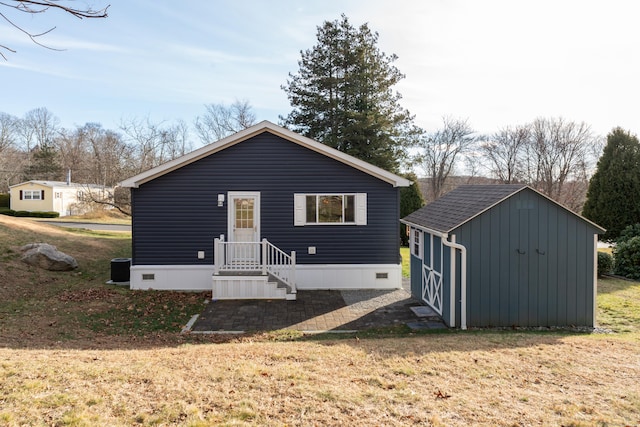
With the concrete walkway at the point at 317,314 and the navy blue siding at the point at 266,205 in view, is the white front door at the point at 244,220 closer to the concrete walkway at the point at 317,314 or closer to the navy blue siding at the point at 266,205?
the navy blue siding at the point at 266,205

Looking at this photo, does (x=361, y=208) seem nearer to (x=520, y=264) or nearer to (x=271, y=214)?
(x=271, y=214)

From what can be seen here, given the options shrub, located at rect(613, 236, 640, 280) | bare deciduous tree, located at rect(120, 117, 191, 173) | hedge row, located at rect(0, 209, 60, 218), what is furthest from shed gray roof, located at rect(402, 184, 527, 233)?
hedge row, located at rect(0, 209, 60, 218)

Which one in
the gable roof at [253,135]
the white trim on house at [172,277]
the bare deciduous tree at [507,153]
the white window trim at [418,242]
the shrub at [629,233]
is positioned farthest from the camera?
the bare deciduous tree at [507,153]

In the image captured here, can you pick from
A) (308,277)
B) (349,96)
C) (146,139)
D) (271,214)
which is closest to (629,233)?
(308,277)

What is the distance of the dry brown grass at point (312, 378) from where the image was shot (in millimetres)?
4434

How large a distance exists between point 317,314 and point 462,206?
4182mm

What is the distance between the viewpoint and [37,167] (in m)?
51.2

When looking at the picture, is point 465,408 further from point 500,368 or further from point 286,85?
point 286,85

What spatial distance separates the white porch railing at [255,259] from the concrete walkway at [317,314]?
2.64 feet

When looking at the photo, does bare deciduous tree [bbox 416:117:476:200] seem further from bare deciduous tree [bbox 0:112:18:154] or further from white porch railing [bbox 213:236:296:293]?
bare deciduous tree [bbox 0:112:18:154]

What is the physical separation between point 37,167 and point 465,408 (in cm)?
5804

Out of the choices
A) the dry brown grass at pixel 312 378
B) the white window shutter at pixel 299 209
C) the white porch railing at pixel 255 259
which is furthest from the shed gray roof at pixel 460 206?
the white porch railing at pixel 255 259

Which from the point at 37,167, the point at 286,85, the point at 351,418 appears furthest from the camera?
the point at 37,167

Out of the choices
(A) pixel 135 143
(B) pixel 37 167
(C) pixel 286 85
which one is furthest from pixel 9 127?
(C) pixel 286 85
